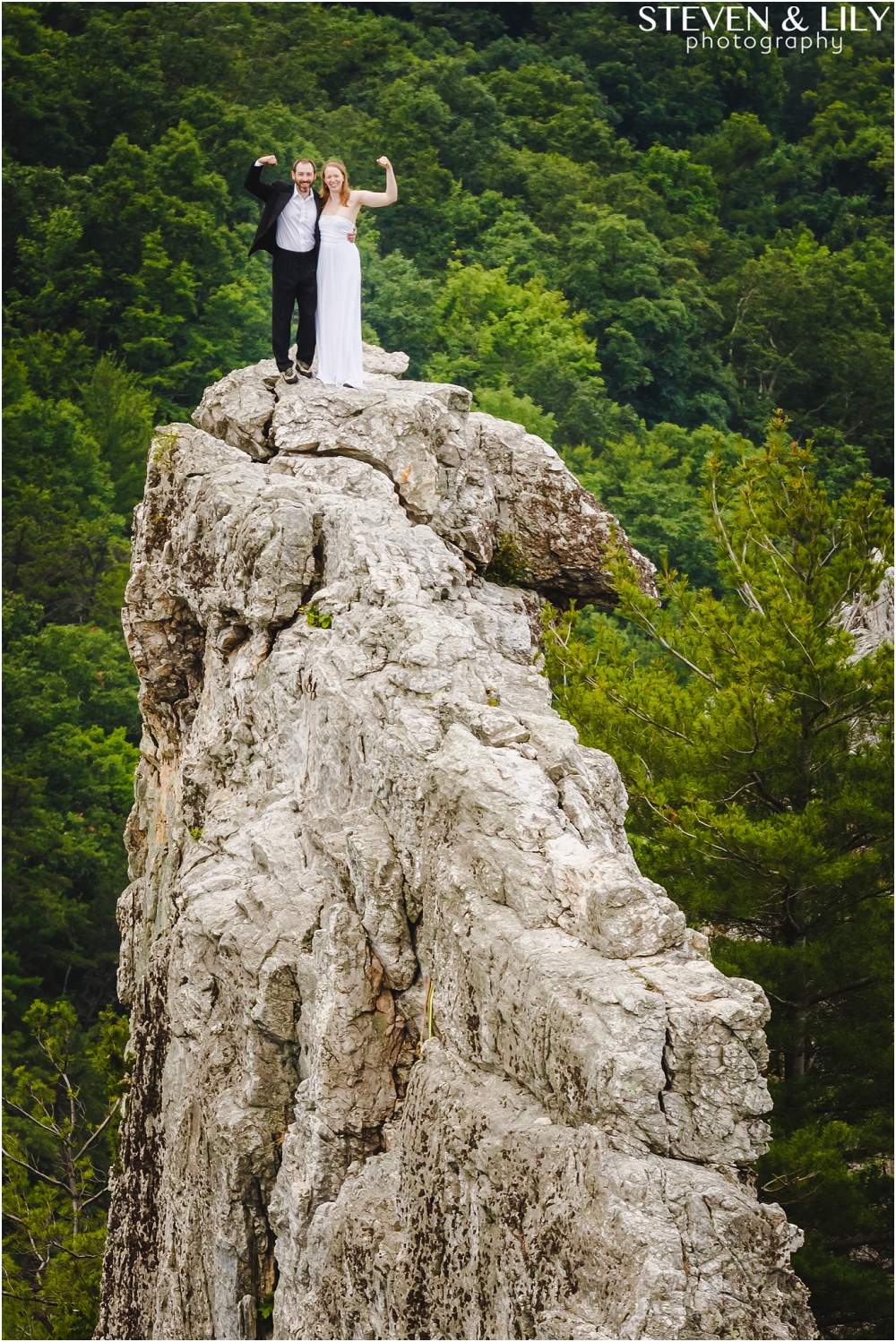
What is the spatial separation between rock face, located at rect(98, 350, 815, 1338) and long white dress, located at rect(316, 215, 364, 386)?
0.32 meters

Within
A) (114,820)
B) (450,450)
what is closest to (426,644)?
(450,450)

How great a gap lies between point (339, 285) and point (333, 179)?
2.18 ft

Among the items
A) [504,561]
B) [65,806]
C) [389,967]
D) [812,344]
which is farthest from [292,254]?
[812,344]

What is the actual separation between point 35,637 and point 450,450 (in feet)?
91.5

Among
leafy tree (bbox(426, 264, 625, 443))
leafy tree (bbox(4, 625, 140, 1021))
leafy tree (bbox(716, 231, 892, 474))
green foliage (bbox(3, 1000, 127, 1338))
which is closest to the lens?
green foliage (bbox(3, 1000, 127, 1338))

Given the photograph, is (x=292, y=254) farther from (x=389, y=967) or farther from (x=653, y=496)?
(x=653, y=496)

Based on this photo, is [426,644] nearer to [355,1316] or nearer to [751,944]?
[355,1316]

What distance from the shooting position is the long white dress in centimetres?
1029

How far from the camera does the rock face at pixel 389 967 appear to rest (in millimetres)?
5641

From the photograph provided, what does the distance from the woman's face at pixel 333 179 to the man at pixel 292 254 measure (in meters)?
0.11

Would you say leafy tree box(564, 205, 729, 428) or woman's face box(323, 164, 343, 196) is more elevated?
leafy tree box(564, 205, 729, 428)

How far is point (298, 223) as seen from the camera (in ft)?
34.1

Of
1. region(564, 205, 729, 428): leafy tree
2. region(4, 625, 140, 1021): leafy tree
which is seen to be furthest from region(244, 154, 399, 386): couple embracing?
region(564, 205, 729, 428): leafy tree

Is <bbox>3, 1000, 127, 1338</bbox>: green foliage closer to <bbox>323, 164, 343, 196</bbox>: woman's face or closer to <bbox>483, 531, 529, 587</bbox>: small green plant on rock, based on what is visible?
<bbox>483, 531, 529, 587</bbox>: small green plant on rock
